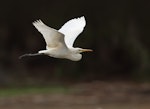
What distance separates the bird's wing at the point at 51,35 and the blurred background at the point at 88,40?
8.20m

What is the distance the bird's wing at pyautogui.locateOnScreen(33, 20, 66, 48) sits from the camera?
5.86 meters

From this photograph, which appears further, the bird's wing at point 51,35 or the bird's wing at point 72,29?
the bird's wing at point 72,29

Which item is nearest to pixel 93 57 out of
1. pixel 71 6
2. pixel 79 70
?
pixel 79 70

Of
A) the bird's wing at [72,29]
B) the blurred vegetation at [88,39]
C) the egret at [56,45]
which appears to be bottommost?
the egret at [56,45]

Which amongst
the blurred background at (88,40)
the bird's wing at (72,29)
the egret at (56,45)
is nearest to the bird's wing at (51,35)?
the egret at (56,45)

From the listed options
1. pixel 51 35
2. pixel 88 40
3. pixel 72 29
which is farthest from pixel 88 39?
pixel 51 35

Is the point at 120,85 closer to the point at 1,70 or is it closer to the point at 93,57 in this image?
the point at 93,57

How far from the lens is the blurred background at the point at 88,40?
1480 centimetres

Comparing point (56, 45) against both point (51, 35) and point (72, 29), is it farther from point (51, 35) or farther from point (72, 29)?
point (72, 29)

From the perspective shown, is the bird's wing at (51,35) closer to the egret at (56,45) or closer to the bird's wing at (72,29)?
the egret at (56,45)

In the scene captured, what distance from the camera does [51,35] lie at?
6.01 meters

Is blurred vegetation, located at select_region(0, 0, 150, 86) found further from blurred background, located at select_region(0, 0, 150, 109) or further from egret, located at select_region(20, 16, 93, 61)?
egret, located at select_region(20, 16, 93, 61)

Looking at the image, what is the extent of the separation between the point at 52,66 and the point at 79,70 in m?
0.97

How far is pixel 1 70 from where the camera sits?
15.2 meters
